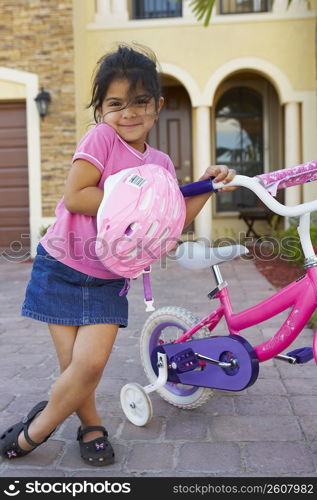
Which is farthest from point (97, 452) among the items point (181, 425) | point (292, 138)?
point (292, 138)

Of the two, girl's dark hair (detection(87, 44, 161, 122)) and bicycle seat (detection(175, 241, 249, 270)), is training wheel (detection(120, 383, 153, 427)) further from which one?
girl's dark hair (detection(87, 44, 161, 122))

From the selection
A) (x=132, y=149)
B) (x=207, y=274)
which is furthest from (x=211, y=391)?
(x=207, y=274)

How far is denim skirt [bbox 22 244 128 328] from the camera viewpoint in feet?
7.12

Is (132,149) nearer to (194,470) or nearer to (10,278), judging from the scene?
(194,470)

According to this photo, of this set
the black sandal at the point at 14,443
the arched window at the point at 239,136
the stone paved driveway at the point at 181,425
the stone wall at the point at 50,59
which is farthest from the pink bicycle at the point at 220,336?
the arched window at the point at 239,136

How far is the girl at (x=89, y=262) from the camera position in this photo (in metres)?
2.05

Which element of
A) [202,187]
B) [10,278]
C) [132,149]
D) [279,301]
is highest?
[132,149]

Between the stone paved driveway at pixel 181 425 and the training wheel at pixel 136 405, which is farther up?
the training wheel at pixel 136 405

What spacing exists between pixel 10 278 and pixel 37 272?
559cm

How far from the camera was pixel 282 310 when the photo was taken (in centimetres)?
235

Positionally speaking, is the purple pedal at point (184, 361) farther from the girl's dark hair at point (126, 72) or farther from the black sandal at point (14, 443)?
the girl's dark hair at point (126, 72)

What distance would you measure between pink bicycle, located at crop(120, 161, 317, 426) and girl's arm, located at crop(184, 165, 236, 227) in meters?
0.03

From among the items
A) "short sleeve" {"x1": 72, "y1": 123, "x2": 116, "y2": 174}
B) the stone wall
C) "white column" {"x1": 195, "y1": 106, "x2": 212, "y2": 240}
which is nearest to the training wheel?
"short sleeve" {"x1": 72, "y1": 123, "x2": 116, "y2": 174}

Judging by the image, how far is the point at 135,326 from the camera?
185 inches
